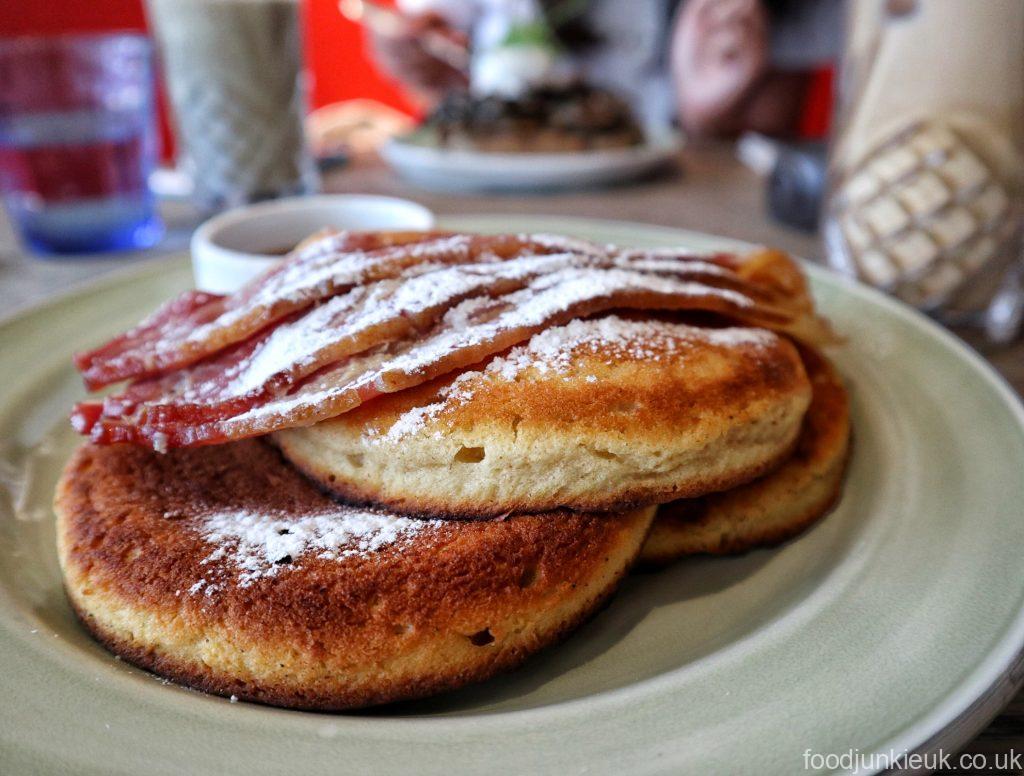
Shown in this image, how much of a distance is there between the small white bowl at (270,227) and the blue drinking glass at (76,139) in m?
0.73

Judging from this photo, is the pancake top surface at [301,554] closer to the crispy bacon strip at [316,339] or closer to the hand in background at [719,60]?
the crispy bacon strip at [316,339]

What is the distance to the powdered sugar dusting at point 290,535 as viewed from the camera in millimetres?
828

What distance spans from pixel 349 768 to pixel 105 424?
22.3 inches

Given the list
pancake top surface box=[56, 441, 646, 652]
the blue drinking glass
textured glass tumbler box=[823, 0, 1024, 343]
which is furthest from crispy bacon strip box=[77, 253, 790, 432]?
the blue drinking glass

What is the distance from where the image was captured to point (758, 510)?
1.00 m

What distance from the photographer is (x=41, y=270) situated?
2.20 meters

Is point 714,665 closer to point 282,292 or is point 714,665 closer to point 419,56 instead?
point 282,292

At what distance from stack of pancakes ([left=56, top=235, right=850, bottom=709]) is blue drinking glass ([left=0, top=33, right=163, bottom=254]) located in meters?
1.37

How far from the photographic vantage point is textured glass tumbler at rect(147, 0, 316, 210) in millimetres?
2361

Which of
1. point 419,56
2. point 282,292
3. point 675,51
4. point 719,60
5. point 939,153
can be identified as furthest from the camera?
point 419,56

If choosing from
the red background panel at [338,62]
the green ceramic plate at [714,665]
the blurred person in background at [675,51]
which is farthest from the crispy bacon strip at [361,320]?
the red background panel at [338,62]

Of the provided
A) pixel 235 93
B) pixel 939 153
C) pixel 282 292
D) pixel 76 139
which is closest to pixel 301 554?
pixel 282 292

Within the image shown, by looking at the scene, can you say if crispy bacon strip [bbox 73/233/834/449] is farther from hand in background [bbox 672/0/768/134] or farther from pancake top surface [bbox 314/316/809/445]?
hand in background [bbox 672/0/768/134]

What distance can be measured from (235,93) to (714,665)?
2299mm
